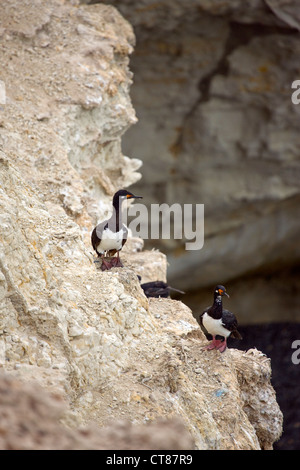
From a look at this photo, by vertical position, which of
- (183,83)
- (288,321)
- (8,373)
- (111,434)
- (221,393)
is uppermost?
(183,83)

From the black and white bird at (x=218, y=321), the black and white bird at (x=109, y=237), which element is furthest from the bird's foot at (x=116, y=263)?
the black and white bird at (x=218, y=321)

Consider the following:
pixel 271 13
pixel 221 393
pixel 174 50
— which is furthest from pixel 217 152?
pixel 221 393

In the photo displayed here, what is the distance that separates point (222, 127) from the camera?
15.3 metres

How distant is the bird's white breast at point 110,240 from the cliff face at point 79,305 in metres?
0.21

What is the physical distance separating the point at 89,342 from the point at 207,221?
11.4m

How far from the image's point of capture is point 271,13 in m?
12.7

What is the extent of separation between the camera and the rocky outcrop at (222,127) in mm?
13438

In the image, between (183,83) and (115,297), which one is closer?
(115,297)

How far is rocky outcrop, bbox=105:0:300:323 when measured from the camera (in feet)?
44.1

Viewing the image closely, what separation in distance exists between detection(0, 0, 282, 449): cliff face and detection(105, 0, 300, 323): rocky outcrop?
445 cm

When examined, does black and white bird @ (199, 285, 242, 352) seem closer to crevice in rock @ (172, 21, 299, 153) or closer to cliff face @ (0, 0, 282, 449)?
cliff face @ (0, 0, 282, 449)

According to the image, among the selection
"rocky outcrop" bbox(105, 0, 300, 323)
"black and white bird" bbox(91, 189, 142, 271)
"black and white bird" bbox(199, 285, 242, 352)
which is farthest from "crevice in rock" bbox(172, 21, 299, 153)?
"black and white bird" bbox(199, 285, 242, 352)

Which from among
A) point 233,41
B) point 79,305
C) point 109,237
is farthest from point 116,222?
point 233,41

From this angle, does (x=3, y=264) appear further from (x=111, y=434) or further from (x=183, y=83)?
(x=183, y=83)
